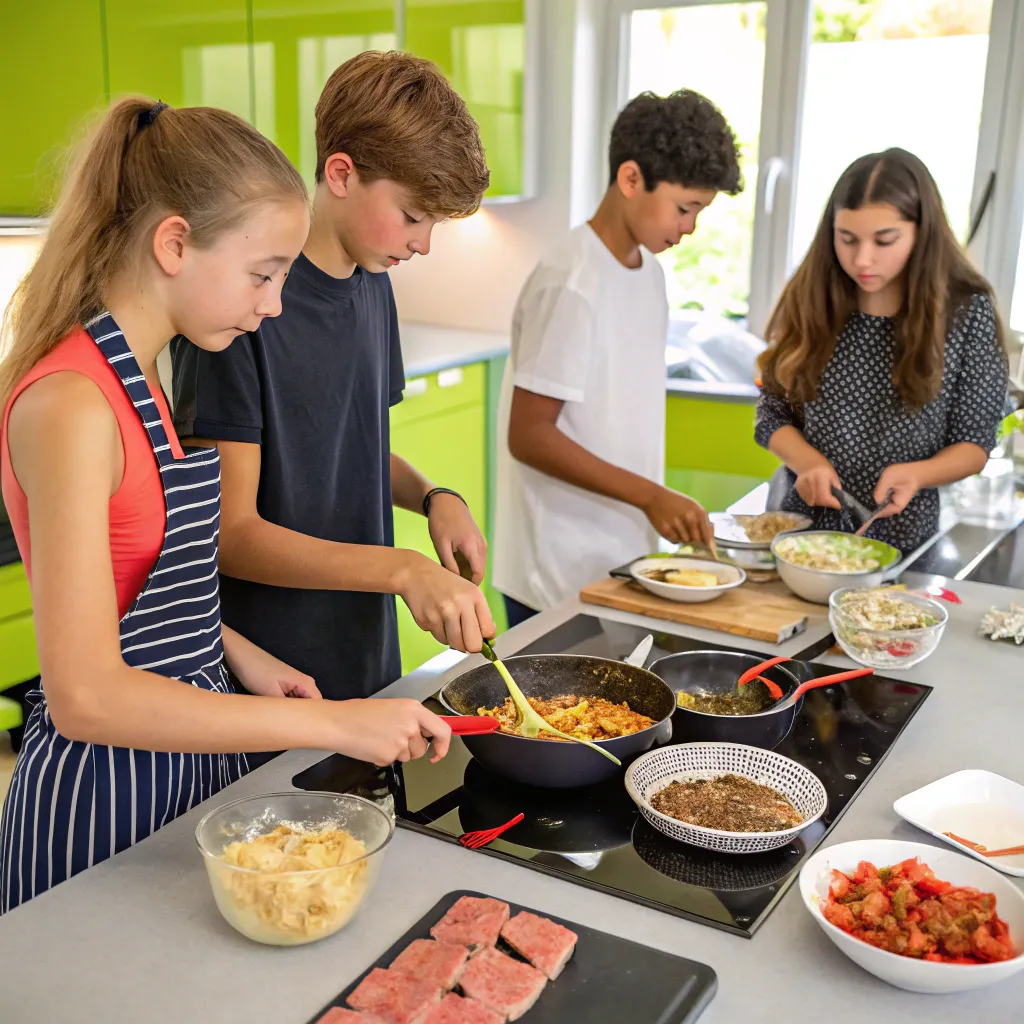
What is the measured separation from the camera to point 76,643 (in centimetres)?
89

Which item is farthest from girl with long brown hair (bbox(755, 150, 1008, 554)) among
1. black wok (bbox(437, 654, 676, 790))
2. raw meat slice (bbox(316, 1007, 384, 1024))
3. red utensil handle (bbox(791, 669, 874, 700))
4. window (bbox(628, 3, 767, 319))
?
window (bbox(628, 3, 767, 319))

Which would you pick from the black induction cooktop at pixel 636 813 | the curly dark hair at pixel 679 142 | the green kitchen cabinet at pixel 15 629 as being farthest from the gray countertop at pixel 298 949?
the green kitchen cabinet at pixel 15 629

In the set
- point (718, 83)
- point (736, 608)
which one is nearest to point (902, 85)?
point (718, 83)

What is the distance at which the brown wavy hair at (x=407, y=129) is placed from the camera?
128 cm

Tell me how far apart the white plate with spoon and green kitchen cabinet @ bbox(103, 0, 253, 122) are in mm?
2184

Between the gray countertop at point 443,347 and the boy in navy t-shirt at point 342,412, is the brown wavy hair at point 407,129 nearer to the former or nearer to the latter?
the boy in navy t-shirt at point 342,412

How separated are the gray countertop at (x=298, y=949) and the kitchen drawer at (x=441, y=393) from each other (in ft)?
6.91

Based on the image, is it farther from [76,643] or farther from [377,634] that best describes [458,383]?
[76,643]

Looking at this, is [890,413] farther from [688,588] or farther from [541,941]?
[541,941]

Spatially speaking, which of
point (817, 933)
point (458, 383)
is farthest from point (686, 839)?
point (458, 383)

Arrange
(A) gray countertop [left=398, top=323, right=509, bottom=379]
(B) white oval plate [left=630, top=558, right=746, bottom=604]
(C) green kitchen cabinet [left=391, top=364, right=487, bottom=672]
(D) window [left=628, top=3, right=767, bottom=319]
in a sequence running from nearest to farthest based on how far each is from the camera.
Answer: (B) white oval plate [left=630, top=558, right=746, bottom=604]
(C) green kitchen cabinet [left=391, top=364, right=487, bottom=672]
(A) gray countertop [left=398, top=323, right=509, bottom=379]
(D) window [left=628, top=3, right=767, bottom=319]

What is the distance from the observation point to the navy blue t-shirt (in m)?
1.33

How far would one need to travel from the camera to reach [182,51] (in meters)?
2.62

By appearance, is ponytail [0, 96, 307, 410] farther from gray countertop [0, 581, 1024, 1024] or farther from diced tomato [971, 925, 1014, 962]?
diced tomato [971, 925, 1014, 962]
